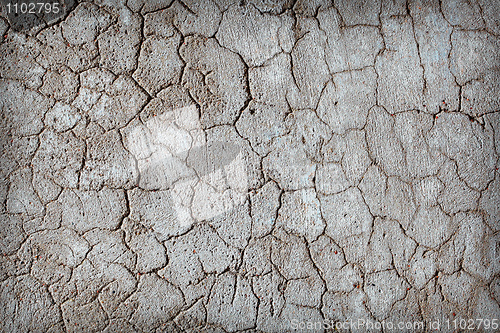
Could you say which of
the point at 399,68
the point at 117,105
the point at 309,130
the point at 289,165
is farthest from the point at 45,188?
the point at 399,68

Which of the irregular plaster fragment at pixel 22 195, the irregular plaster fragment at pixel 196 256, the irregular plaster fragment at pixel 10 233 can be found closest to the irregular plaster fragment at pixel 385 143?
the irregular plaster fragment at pixel 196 256

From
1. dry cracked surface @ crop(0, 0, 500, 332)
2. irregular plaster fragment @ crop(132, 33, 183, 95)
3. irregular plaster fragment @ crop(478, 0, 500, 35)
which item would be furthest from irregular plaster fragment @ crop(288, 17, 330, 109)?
irregular plaster fragment @ crop(478, 0, 500, 35)

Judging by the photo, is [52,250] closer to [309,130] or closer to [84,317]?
[84,317]

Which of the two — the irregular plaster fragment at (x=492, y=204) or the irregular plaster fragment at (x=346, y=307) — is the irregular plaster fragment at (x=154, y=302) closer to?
the irregular plaster fragment at (x=346, y=307)

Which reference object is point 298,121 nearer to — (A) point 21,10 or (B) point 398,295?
(B) point 398,295

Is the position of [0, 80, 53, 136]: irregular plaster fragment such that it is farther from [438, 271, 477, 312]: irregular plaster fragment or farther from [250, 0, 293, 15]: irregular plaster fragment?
[438, 271, 477, 312]: irregular plaster fragment

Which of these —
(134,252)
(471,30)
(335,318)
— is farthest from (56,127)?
(471,30)

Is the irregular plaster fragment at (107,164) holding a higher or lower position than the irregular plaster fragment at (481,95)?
lower

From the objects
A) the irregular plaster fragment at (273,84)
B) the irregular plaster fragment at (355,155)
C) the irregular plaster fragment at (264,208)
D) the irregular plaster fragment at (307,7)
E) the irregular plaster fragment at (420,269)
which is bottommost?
the irregular plaster fragment at (420,269)
